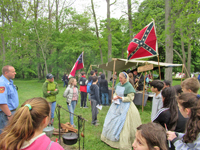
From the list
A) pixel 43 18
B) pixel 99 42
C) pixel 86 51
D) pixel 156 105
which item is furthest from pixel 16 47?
pixel 156 105

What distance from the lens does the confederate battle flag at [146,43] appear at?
18.7 feet

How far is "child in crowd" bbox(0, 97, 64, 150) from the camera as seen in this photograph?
4.05ft

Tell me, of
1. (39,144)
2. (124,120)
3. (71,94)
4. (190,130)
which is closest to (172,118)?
(190,130)

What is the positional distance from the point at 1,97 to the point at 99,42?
17546 millimetres

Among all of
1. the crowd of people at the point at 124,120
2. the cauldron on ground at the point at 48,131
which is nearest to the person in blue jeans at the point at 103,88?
the crowd of people at the point at 124,120

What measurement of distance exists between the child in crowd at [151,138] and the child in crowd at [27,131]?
767 mm

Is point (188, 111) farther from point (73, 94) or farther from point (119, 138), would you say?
point (73, 94)

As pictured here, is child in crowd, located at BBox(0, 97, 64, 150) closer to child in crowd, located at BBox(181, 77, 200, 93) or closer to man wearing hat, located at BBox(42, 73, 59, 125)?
child in crowd, located at BBox(181, 77, 200, 93)

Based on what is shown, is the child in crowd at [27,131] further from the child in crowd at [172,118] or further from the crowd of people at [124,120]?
the child in crowd at [172,118]

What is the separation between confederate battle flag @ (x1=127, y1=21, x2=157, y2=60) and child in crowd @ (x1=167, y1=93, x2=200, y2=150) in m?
4.26

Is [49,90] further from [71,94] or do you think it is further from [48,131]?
[48,131]

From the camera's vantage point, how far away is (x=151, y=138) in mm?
1383

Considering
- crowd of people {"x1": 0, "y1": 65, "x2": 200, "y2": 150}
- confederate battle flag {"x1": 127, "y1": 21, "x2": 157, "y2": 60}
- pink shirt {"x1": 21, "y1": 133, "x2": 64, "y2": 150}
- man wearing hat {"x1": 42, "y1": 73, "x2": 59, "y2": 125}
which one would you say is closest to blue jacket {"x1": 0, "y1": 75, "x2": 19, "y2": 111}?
crowd of people {"x1": 0, "y1": 65, "x2": 200, "y2": 150}

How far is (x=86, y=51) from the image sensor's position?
Result: 19859 millimetres
